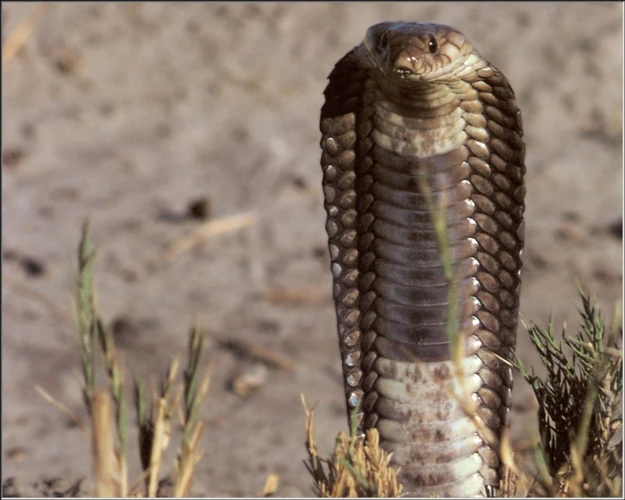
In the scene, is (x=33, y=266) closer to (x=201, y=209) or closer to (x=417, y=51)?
(x=201, y=209)

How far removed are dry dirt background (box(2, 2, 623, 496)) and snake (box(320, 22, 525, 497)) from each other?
0.75 meters

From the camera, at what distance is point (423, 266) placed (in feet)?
6.28

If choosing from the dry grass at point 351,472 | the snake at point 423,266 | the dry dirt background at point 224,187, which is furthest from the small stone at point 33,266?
the dry grass at point 351,472

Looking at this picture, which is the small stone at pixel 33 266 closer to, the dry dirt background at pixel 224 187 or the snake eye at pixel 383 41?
the dry dirt background at pixel 224 187

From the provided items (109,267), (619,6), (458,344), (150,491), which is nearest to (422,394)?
(150,491)

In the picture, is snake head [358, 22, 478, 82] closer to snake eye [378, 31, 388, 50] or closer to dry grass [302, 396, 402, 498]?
snake eye [378, 31, 388, 50]

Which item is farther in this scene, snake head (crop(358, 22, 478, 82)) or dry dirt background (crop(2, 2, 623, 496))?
dry dirt background (crop(2, 2, 623, 496))

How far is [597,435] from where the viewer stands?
1.66 meters

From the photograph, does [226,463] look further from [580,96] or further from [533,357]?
[580,96]

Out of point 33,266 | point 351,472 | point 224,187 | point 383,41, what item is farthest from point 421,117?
point 224,187

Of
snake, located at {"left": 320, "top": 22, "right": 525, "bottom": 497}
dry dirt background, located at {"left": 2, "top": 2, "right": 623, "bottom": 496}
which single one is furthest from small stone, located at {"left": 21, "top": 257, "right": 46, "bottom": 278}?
snake, located at {"left": 320, "top": 22, "right": 525, "bottom": 497}

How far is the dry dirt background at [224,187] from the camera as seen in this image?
3.24 metres

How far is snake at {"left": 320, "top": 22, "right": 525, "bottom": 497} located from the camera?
188 cm

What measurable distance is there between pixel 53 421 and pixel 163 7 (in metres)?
2.49
